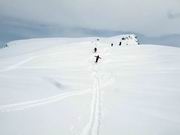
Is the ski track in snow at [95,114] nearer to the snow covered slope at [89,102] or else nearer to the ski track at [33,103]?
the snow covered slope at [89,102]

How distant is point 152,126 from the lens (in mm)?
10359

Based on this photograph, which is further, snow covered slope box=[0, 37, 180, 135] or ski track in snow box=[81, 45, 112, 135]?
snow covered slope box=[0, 37, 180, 135]

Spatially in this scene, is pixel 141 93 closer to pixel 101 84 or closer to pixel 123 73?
pixel 101 84

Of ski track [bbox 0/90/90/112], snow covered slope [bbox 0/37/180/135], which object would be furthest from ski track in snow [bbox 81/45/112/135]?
ski track [bbox 0/90/90/112]

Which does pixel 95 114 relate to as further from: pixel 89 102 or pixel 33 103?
pixel 33 103

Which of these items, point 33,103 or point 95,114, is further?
point 33,103

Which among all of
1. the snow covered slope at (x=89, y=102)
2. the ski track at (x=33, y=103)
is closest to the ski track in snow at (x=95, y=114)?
the snow covered slope at (x=89, y=102)

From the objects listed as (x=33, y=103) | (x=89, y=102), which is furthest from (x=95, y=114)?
(x=33, y=103)

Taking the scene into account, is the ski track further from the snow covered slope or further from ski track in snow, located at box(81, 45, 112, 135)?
ski track in snow, located at box(81, 45, 112, 135)

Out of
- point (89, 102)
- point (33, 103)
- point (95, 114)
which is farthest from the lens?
point (89, 102)

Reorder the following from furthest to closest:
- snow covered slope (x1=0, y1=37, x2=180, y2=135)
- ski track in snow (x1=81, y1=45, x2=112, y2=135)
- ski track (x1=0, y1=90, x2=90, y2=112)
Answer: ski track (x1=0, y1=90, x2=90, y2=112) < snow covered slope (x1=0, y1=37, x2=180, y2=135) < ski track in snow (x1=81, y1=45, x2=112, y2=135)

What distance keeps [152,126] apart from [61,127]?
139 inches

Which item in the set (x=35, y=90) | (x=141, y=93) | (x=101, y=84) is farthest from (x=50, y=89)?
(x=141, y=93)

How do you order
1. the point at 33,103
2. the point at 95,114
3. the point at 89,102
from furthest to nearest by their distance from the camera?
the point at 89,102 < the point at 33,103 < the point at 95,114
